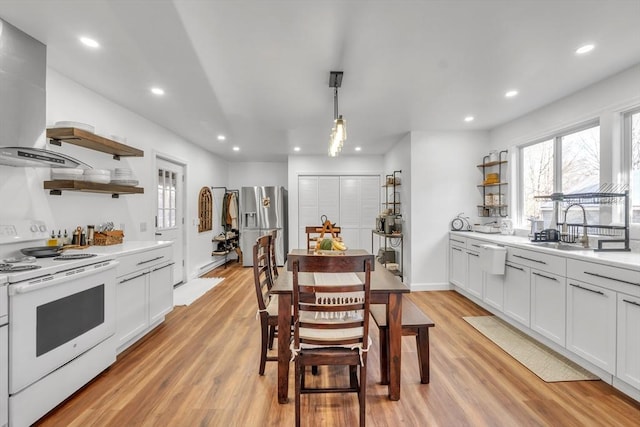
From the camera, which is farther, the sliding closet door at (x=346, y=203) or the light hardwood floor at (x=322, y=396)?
the sliding closet door at (x=346, y=203)

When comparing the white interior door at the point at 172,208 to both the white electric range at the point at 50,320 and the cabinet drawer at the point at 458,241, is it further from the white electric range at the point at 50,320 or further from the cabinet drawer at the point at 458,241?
the cabinet drawer at the point at 458,241

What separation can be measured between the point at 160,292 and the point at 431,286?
3.84 meters

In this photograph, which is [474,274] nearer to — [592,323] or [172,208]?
[592,323]

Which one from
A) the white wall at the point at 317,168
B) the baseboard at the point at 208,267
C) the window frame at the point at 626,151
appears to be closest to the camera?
the window frame at the point at 626,151

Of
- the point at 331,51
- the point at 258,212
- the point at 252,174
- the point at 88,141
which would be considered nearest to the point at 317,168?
the point at 258,212

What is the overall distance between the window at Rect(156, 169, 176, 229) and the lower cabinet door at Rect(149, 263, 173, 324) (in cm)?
133

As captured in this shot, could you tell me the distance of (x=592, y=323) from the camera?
2.25 m

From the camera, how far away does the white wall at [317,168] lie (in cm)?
667

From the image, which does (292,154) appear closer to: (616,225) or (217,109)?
(217,109)

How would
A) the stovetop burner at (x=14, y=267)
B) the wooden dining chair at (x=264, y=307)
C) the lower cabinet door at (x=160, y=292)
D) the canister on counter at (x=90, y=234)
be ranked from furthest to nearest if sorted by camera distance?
the lower cabinet door at (x=160, y=292) < the canister on counter at (x=90, y=234) < the wooden dining chair at (x=264, y=307) < the stovetop burner at (x=14, y=267)

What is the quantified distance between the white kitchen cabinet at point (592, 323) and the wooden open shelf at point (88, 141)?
14.3 feet

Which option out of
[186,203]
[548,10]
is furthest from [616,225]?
[186,203]

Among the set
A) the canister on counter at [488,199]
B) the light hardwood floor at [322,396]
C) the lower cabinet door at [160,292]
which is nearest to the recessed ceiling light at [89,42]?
the lower cabinet door at [160,292]

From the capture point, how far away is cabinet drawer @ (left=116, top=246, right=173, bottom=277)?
2615 millimetres
